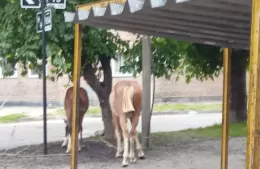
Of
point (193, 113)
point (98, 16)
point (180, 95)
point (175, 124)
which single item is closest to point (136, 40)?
point (98, 16)

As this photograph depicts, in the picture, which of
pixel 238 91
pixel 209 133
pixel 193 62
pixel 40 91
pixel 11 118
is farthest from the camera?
pixel 40 91

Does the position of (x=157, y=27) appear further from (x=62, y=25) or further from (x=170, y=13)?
(x=62, y=25)

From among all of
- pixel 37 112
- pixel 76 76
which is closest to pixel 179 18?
pixel 76 76

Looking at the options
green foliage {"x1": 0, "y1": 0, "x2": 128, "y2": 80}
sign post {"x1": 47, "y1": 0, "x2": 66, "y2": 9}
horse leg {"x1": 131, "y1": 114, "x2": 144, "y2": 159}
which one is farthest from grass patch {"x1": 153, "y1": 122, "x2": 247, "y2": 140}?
sign post {"x1": 47, "y1": 0, "x2": 66, "y2": 9}

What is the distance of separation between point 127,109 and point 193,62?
6477mm

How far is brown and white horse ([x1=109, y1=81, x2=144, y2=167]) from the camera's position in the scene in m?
11.9

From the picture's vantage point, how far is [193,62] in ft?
59.1

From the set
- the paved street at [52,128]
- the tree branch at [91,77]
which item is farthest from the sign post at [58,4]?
the paved street at [52,128]

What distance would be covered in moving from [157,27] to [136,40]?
5978 millimetres

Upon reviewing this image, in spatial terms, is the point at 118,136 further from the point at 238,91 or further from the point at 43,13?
the point at 238,91

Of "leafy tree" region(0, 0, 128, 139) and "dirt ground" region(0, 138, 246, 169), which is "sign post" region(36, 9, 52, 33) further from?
"dirt ground" region(0, 138, 246, 169)

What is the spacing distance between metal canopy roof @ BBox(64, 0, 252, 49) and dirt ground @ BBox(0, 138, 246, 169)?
10.7 feet

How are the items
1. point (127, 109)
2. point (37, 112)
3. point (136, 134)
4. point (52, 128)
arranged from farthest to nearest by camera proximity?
point (37, 112)
point (52, 128)
point (136, 134)
point (127, 109)

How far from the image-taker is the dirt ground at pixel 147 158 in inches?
464
